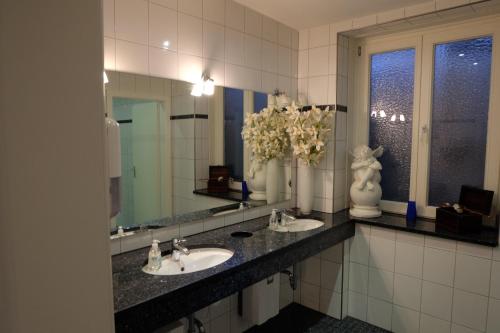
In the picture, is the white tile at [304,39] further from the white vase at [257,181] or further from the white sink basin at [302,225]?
the white sink basin at [302,225]

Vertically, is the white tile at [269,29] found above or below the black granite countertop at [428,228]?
above

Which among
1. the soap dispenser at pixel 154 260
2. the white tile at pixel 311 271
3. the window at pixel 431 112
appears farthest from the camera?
the white tile at pixel 311 271

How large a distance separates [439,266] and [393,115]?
3.62 ft

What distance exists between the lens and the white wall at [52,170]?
0.60 m

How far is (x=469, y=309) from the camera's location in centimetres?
207

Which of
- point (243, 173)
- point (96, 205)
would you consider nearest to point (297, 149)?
point (243, 173)

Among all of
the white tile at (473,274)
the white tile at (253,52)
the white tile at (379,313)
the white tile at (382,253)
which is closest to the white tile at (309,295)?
the white tile at (379,313)

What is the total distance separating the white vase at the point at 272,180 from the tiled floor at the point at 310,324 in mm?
902

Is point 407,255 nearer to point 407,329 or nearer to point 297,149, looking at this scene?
point 407,329

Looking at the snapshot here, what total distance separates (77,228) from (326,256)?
7.31 feet

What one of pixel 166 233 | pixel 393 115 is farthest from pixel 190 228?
pixel 393 115

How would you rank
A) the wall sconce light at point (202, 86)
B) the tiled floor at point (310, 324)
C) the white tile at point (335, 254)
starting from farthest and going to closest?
1. the white tile at point (335, 254)
2. the tiled floor at point (310, 324)
3. the wall sconce light at point (202, 86)

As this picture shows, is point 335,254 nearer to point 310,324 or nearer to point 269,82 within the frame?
point 310,324

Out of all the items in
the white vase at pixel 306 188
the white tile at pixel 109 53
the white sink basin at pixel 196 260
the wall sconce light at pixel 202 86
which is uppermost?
the white tile at pixel 109 53
